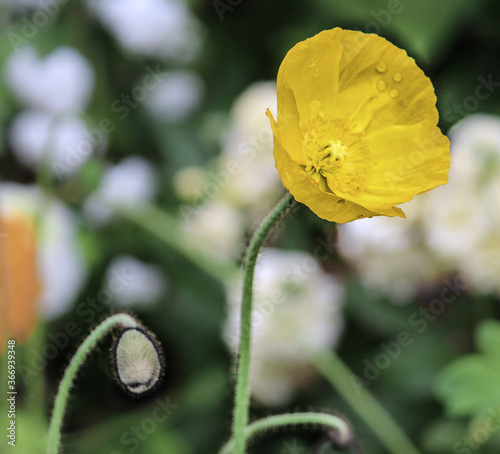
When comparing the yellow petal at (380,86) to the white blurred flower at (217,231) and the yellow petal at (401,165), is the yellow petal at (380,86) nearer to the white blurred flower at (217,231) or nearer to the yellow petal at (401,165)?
the yellow petal at (401,165)

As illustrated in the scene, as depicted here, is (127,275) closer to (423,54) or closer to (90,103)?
(90,103)

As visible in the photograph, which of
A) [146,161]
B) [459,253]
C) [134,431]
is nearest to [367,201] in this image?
[459,253]

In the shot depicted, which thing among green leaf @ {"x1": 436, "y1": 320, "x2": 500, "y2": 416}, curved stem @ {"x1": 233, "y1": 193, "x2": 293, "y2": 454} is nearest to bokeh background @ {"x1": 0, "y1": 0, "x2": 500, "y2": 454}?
green leaf @ {"x1": 436, "y1": 320, "x2": 500, "y2": 416}

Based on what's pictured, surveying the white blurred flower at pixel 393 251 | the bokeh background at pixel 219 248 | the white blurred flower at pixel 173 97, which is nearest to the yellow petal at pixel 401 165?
the bokeh background at pixel 219 248

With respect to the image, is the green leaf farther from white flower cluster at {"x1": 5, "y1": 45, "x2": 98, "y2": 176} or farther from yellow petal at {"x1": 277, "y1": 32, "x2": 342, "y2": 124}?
white flower cluster at {"x1": 5, "y1": 45, "x2": 98, "y2": 176}

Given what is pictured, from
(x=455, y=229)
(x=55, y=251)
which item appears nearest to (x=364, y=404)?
(x=455, y=229)

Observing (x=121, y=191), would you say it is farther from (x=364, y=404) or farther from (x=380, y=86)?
(x=380, y=86)
